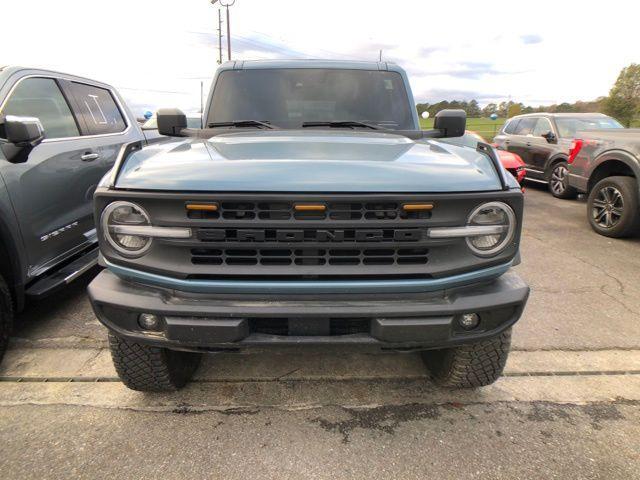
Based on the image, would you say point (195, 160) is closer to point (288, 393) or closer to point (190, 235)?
point (190, 235)

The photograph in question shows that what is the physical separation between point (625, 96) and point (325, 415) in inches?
1310

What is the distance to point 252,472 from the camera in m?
2.09

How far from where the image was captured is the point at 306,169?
6.62 feet

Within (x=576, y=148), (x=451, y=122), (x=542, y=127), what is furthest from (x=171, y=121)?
(x=542, y=127)

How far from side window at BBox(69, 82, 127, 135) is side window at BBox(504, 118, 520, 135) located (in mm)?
9236

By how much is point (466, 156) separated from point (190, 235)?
150cm


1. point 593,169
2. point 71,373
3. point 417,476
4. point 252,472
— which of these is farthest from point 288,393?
point 593,169

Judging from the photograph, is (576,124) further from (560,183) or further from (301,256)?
(301,256)

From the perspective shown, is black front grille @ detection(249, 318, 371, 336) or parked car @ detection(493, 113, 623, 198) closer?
black front grille @ detection(249, 318, 371, 336)

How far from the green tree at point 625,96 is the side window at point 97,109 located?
30.1m

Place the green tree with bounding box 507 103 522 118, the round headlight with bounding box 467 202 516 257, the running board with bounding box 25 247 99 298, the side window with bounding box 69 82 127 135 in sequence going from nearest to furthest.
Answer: the round headlight with bounding box 467 202 516 257, the running board with bounding box 25 247 99 298, the side window with bounding box 69 82 127 135, the green tree with bounding box 507 103 522 118

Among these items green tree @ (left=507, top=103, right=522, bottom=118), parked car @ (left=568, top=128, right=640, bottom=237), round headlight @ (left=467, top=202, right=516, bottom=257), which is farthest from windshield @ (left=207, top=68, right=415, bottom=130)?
green tree @ (left=507, top=103, right=522, bottom=118)

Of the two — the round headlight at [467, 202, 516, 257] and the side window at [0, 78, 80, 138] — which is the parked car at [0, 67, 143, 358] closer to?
the side window at [0, 78, 80, 138]

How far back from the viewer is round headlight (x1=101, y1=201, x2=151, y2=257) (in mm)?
2010
